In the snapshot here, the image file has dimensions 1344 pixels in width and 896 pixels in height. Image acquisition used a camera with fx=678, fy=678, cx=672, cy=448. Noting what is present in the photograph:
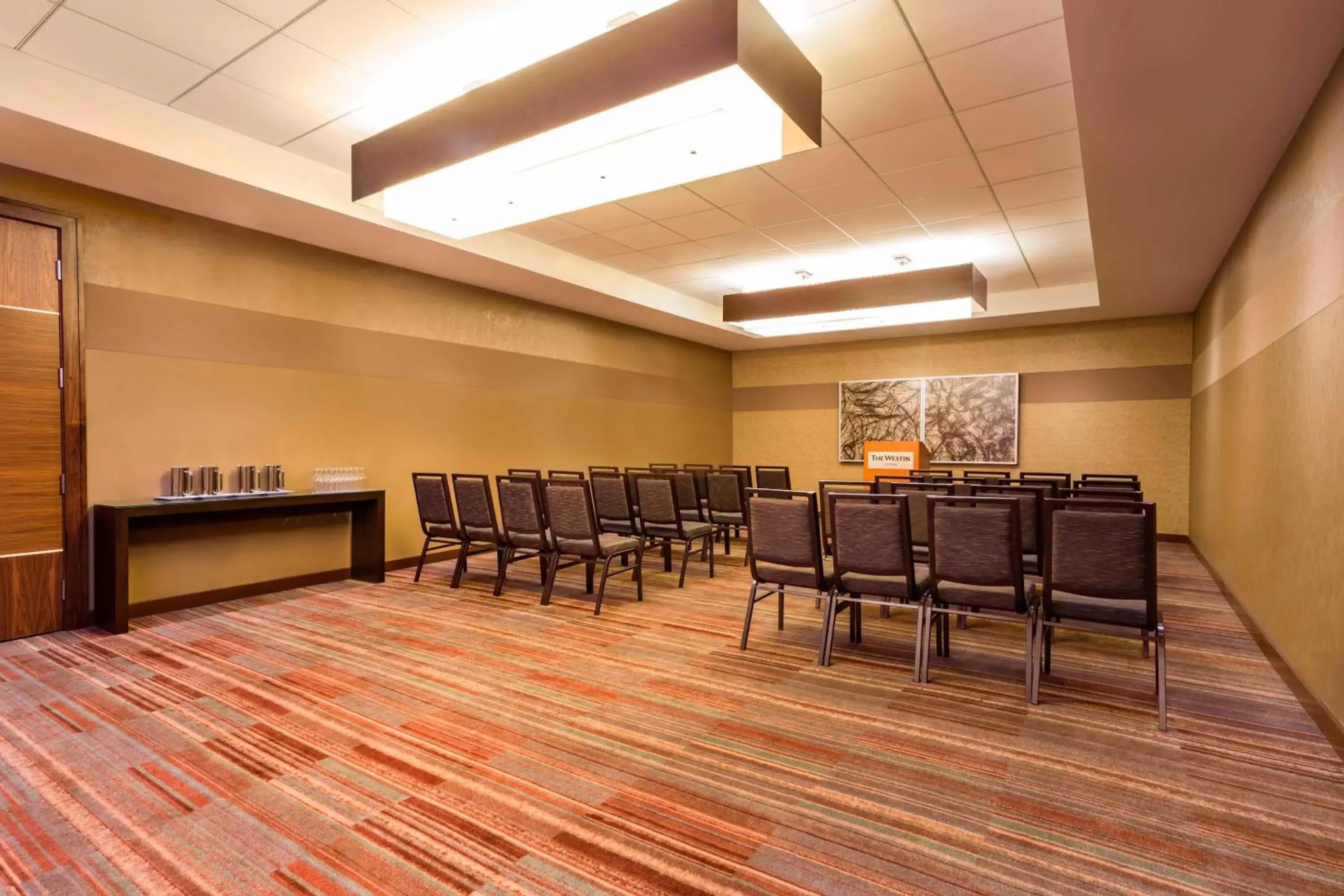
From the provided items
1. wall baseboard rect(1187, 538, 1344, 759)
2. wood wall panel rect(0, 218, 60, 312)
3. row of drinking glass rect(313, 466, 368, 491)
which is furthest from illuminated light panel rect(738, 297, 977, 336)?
wood wall panel rect(0, 218, 60, 312)

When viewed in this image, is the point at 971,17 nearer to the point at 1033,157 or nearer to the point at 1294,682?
the point at 1033,157

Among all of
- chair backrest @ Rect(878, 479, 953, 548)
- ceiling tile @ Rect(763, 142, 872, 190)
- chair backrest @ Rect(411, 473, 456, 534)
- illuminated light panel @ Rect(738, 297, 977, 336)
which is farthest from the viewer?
illuminated light panel @ Rect(738, 297, 977, 336)

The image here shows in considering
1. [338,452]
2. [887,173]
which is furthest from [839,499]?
[338,452]

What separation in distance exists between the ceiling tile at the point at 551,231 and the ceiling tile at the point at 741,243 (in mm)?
1200

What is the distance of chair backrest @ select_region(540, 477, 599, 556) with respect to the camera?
186 inches

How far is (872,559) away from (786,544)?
45 cm

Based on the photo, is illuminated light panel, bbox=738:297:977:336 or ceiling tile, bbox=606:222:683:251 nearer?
ceiling tile, bbox=606:222:683:251

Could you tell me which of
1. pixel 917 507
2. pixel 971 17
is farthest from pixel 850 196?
pixel 917 507

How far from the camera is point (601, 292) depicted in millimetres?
7352

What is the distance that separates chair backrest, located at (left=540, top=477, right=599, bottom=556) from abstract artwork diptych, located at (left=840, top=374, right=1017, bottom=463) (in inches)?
245

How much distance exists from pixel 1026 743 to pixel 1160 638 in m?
0.76

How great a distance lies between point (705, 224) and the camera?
19.4ft

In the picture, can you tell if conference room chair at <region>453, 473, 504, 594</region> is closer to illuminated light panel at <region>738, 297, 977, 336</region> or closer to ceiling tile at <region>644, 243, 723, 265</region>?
ceiling tile at <region>644, 243, 723, 265</region>

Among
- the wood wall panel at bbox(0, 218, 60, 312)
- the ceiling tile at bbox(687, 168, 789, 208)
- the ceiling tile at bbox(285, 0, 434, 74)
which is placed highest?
the ceiling tile at bbox(285, 0, 434, 74)
